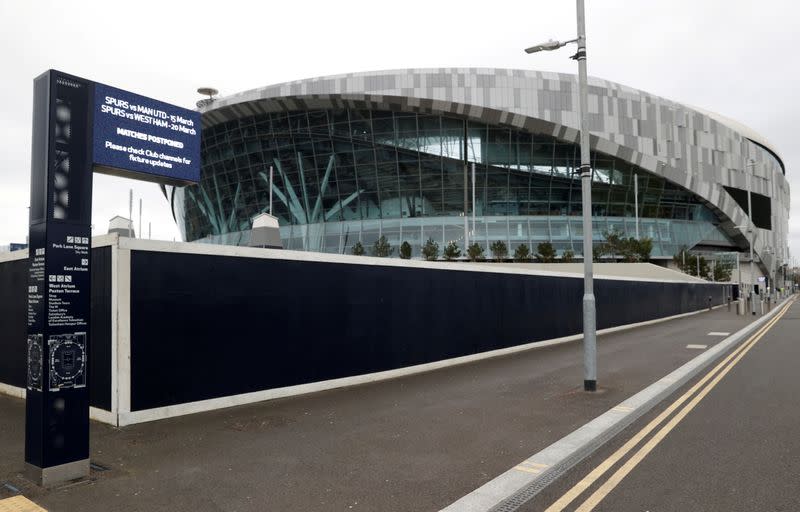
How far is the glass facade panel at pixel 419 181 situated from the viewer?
57.8m

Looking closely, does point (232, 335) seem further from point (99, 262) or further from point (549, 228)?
point (549, 228)

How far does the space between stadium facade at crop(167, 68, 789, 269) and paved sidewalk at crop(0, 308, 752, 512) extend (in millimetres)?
46830

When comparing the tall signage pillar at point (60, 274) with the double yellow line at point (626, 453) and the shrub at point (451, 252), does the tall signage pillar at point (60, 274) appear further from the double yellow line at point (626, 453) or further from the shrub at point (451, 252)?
the shrub at point (451, 252)

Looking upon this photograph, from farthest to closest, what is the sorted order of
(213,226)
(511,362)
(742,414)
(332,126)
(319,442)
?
(213,226)
(332,126)
(511,362)
(742,414)
(319,442)

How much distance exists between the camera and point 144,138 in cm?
637

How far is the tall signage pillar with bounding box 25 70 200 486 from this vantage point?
5.21 metres

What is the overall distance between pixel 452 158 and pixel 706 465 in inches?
2129

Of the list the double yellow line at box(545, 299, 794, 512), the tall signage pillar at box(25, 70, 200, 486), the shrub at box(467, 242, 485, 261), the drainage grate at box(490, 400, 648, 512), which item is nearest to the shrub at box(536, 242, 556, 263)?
the shrub at box(467, 242, 485, 261)

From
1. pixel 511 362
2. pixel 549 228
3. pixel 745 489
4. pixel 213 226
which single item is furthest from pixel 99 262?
pixel 213 226

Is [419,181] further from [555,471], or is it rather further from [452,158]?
[555,471]

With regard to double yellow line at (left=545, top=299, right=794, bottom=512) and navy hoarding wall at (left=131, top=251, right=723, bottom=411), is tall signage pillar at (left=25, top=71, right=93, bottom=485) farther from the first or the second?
double yellow line at (left=545, top=299, right=794, bottom=512)

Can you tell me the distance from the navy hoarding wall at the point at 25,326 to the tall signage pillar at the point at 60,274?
6.77ft

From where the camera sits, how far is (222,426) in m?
7.38

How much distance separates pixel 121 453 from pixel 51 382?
143 cm
